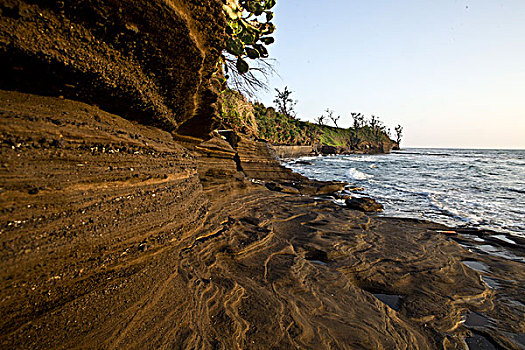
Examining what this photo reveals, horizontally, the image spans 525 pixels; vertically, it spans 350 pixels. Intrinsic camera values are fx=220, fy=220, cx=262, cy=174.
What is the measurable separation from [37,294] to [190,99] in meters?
2.34

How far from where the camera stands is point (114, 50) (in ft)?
5.93

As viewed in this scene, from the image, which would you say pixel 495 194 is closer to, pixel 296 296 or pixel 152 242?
pixel 296 296

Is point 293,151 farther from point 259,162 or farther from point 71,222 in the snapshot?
point 71,222

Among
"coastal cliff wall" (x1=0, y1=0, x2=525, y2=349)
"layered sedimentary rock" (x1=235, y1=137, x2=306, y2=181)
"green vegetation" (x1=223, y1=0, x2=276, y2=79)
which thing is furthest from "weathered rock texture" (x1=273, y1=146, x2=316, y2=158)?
"coastal cliff wall" (x1=0, y1=0, x2=525, y2=349)

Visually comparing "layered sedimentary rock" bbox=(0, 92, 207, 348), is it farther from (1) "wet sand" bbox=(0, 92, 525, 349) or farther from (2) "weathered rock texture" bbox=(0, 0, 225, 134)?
(2) "weathered rock texture" bbox=(0, 0, 225, 134)

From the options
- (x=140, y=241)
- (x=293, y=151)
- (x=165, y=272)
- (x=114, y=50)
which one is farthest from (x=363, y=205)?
(x=293, y=151)

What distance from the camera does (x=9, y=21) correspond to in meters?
1.25

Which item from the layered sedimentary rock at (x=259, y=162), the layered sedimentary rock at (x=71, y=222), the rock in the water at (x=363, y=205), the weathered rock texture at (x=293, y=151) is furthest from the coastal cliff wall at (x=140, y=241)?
the weathered rock texture at (x=293, y=151)

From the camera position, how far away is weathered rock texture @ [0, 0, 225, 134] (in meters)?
1.36

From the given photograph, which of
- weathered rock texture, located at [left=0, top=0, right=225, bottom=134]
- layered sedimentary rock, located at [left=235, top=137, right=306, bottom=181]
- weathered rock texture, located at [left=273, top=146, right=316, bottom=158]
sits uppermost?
weathered rock texture, located at [left=0, top=0, right=225, bottom=134]

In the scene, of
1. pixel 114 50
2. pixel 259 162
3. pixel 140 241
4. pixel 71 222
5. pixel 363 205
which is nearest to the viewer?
pixel 71 222

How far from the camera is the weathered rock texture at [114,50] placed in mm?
1358

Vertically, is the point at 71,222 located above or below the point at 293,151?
above

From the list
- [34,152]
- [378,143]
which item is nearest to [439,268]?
[34,152]
